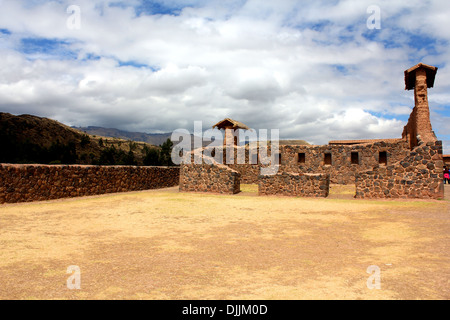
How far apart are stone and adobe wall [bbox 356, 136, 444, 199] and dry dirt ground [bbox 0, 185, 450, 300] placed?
5.12 m

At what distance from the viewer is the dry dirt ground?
12.4 feet

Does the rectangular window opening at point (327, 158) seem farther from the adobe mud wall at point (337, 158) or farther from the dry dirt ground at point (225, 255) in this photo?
the dry dirt ground at point (225, 255)

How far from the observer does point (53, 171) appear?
46.6 feet

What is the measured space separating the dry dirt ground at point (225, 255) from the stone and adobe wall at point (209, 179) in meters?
8.18

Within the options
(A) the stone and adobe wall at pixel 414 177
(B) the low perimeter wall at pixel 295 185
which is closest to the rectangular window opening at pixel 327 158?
(B) the low perimeter wall at pixel 295 185

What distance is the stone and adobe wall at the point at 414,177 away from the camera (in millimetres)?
14023

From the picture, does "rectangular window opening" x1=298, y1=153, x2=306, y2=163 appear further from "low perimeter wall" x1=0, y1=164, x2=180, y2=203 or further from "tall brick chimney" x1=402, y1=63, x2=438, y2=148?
"low perimeter wall" x1=0, y1=164, x2=180, y2=203

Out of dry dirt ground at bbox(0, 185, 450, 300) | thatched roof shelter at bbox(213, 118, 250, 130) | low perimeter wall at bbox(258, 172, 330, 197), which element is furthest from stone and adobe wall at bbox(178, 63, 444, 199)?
dry dirt ground at bbox(0, 185, 450, 300)

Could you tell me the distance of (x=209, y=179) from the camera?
61.9ft

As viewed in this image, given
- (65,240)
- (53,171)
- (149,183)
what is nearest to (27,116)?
(149,183)

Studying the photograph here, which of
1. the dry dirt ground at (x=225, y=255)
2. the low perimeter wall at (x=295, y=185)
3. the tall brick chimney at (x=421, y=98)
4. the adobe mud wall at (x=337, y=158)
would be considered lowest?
the dry dirt ground at (x=225, y=255)
